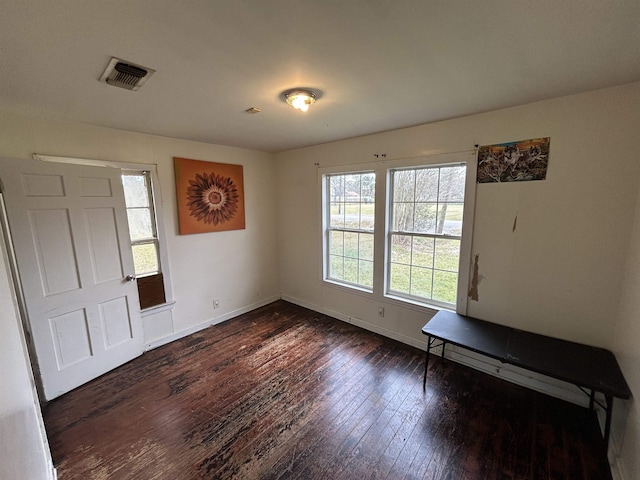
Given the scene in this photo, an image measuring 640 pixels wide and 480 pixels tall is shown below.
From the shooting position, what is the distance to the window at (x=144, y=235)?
2.85 m

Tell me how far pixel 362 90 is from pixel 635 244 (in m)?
2.09

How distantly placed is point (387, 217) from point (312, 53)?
2.05 m

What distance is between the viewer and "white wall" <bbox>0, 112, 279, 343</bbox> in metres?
2.31

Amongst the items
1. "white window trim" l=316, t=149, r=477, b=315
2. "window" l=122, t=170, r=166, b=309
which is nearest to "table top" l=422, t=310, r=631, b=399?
"white window trim" l=316, t=149, r=477, b=315

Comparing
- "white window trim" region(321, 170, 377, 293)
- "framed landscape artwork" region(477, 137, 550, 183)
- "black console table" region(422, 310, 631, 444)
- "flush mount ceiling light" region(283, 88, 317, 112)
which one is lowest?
"black console table" region(422, 310, 631, 444)

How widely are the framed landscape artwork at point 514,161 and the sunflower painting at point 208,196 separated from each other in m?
2.97

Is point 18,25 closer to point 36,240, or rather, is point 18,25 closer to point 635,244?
point 36,240

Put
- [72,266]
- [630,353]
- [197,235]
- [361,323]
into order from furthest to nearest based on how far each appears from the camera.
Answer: [361,323], [197,235], [72,266], [630,353]

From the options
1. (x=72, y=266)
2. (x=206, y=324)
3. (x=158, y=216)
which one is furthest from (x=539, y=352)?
(x=72, y=266)

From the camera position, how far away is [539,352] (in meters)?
1.98

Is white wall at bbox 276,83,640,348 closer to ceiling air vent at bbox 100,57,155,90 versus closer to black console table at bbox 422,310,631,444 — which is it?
black console table at bbox 422,310,631,444

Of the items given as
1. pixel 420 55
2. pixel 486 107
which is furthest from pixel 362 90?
pixel 486 107

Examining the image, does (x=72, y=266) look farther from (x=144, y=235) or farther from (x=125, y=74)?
(x=125, y=74)

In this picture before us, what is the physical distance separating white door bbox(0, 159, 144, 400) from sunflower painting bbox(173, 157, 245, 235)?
65 cm
